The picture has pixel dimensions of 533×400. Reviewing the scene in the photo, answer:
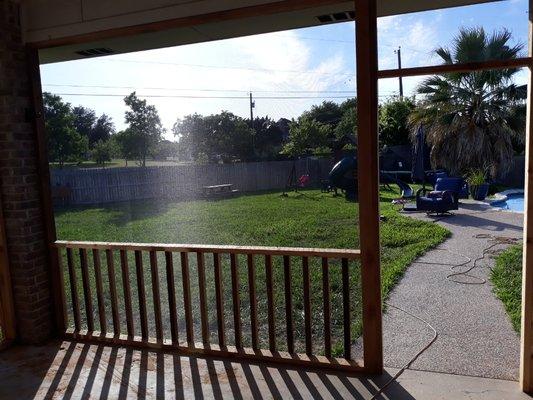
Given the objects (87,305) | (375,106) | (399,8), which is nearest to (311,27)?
(399,8)

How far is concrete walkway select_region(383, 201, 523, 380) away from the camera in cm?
266

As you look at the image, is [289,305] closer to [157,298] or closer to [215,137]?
→ [157,298]

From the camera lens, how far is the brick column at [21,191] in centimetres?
290

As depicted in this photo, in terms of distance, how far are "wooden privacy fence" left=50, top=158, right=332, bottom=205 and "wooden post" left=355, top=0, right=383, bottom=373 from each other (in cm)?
132

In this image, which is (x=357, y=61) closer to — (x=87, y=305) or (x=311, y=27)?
(x=311, y=27)

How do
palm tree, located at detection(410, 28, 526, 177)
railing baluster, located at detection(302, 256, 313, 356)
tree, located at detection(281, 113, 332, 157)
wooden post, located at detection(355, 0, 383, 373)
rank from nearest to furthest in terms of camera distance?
wooden post, located at detection(355, 0, 383, 373) → railing baluster, located at detection(302, 256, 313, 356) → tree, located at detection(281, 113, 332, 157) → palm tree, located at detection(410, 28, 526, 177)

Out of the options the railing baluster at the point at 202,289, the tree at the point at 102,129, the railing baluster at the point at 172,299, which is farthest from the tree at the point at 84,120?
the railing baluster at the point at 202,289

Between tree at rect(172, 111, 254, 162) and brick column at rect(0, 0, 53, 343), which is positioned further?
tree at rect(172, 111, 254, 162)

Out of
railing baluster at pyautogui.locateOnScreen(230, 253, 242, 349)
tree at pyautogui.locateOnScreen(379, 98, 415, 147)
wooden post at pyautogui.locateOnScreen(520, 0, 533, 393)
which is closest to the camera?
wooden post at pyautogui.locateOnScreen(520, 0, 533, 393)

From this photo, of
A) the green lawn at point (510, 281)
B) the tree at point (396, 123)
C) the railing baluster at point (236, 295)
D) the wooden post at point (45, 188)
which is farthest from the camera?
the tree at point (396, 123)

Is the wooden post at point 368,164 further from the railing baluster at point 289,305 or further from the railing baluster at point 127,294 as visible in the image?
the railing baluster at point 127,294

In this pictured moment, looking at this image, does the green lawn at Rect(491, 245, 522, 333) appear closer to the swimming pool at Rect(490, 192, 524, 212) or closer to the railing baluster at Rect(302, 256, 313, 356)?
the railing baluster at Rect(302, 256, 313, 356)

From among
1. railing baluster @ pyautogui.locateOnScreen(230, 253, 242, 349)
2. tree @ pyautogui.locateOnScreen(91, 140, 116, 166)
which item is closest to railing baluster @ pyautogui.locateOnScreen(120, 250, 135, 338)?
railing baluster @ pyautogui.locateOnScreen(230, 253, 242, 349)

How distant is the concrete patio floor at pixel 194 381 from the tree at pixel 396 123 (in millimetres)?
9838
